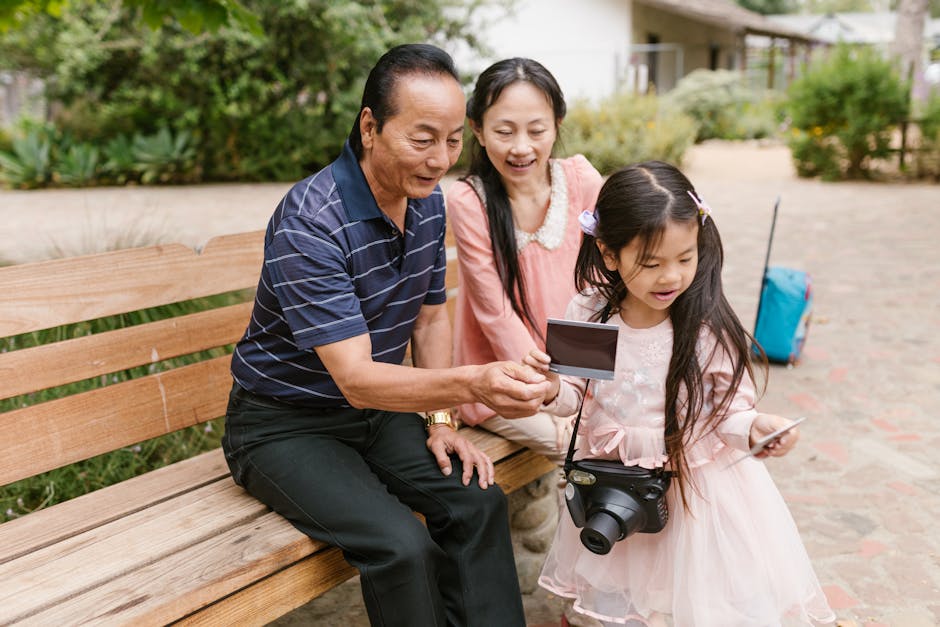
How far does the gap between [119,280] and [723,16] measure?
77.9ft

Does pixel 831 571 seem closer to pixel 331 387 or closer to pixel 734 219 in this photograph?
pixel 331 387

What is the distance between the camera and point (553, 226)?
2848 millimetres

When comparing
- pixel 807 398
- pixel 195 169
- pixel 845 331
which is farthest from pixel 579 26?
pixel 807 398

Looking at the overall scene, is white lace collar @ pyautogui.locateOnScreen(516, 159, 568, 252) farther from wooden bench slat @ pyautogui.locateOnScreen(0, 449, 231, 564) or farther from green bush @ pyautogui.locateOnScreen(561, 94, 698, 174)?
green bush @ pyautogui.locateOnScreen(561, 94, 698, 174)

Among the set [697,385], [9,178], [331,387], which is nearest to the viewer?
[697,385]

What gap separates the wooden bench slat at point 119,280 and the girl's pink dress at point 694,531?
4.29 feet

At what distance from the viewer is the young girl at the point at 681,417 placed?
83.0 inches

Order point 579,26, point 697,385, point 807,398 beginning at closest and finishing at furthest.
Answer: point 697,385
point 807,398
point 579,26

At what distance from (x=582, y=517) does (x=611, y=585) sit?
0.80 ft

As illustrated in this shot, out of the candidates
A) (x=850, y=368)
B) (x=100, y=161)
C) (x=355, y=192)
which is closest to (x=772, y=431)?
(x=355, y=192)

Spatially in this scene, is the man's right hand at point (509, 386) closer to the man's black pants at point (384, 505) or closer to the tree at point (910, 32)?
the man's black pants at point (384, 505)

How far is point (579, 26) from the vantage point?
63.2 ft

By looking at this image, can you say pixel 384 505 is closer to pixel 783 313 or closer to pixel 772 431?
pixel 772 431

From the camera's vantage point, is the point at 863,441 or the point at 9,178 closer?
the point at 863,441
